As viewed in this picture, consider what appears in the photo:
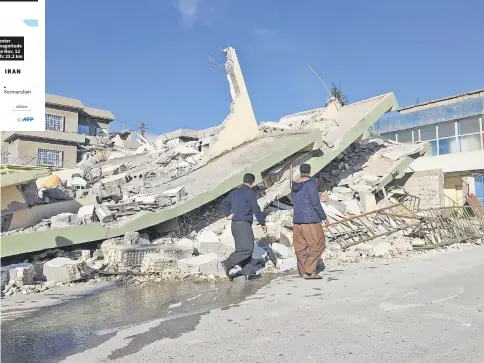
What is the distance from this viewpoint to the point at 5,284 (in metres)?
6.14

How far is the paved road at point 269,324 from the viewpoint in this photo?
3.38 meters

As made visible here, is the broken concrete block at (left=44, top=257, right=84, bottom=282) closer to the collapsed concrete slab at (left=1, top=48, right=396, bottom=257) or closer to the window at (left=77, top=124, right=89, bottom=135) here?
the collapsed concrete slab at (left=1, top=48, right=396, bottom=257)

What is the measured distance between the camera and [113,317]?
462cm

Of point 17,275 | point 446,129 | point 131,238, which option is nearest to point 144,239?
point 131,238

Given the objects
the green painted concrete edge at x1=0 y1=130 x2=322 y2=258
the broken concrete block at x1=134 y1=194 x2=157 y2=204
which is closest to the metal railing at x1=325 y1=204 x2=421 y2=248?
the green painted concrete edge at x1=0 y1=130 x2=322 y2=258

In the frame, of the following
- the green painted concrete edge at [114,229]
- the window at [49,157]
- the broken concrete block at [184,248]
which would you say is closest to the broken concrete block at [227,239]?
the broken concrete block at [184,248]

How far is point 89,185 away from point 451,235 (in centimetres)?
943

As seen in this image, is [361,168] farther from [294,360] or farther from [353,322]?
[294,360]

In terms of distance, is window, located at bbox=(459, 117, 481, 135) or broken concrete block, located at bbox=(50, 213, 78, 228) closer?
broken concrete block, located at bbox=(50, 213, 78, 228)

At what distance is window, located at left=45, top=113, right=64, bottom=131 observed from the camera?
107 feet

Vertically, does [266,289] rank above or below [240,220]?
below

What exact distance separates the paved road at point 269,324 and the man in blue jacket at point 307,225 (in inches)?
15.9

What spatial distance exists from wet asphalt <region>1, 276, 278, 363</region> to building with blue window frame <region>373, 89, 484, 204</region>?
70.7 ft

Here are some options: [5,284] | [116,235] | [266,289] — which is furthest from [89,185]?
[266,289]
